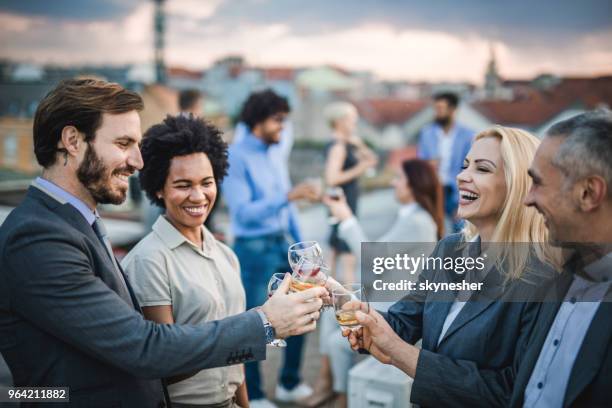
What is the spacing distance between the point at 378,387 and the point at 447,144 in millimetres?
3727

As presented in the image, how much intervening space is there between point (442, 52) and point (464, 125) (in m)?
0.89

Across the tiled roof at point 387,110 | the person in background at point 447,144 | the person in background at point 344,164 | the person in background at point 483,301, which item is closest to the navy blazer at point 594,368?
the person in background at point 483,301

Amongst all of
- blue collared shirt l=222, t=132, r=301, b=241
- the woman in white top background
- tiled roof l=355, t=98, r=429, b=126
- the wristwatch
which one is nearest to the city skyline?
tiled roof l=355, t=98, r=429, b=126

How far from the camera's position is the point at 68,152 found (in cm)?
173

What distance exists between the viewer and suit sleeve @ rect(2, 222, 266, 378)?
152 cm

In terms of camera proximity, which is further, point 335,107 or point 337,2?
point 337,2

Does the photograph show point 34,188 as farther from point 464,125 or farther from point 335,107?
point 464,125

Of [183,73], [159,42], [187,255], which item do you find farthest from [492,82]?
[187,255]

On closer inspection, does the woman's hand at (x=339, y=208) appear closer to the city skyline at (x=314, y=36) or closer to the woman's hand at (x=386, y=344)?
the woman's hand at (x=386, y=344)

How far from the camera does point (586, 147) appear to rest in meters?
1.44

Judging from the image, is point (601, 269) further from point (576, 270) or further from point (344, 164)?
point (344, 164)

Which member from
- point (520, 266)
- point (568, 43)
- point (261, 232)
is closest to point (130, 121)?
point (520, 266)

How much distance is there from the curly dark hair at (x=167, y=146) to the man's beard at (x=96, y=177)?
43 centimetres

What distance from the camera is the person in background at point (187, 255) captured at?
6.66 feet
